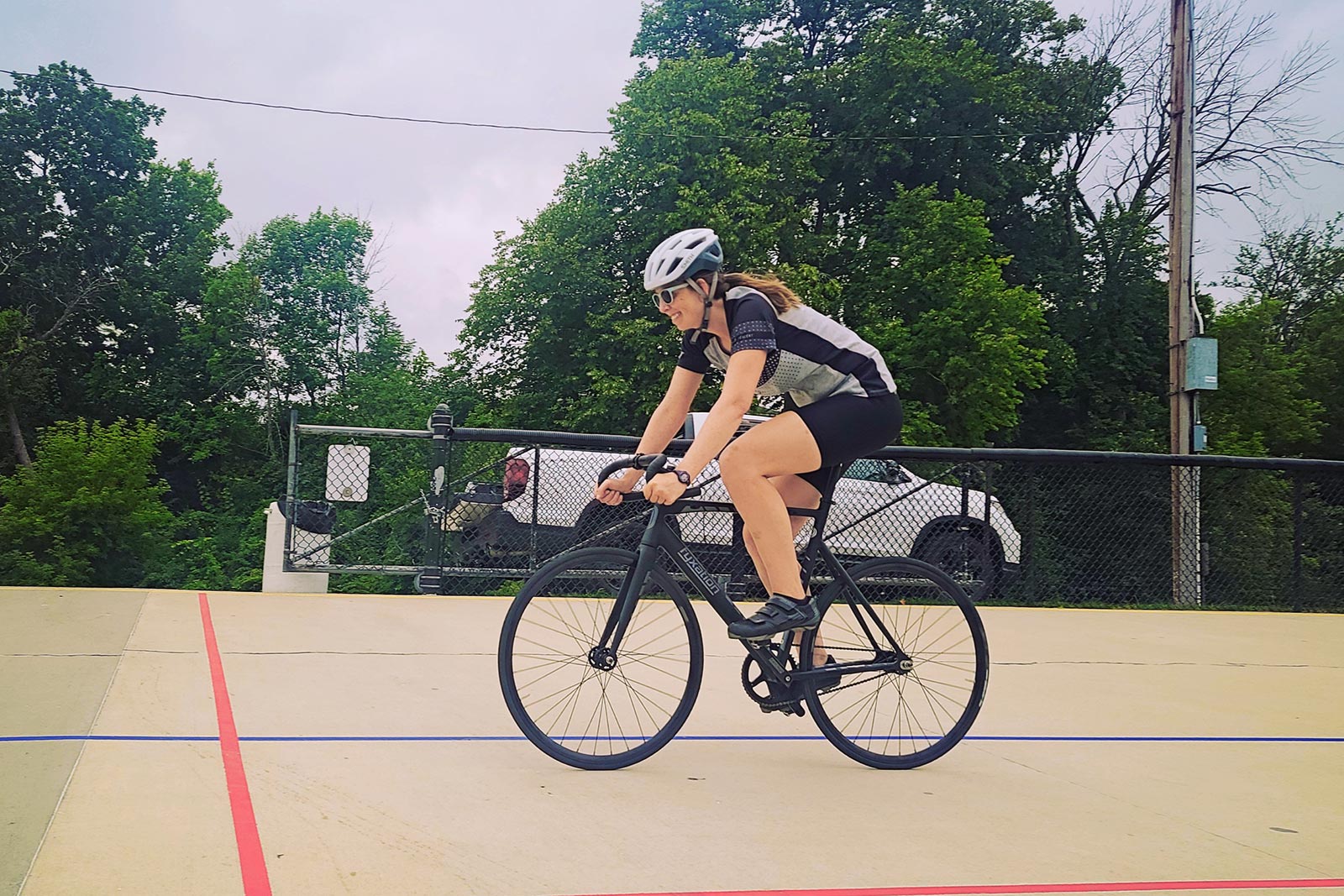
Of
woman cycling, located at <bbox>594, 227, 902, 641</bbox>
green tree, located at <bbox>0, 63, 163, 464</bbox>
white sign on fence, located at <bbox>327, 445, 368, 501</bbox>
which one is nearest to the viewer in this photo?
woman cycling, located at <bbox>594, 227, 902, 641</bbox>

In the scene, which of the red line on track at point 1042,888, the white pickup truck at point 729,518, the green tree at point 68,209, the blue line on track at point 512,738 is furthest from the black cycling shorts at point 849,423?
the green tree at point 68,209

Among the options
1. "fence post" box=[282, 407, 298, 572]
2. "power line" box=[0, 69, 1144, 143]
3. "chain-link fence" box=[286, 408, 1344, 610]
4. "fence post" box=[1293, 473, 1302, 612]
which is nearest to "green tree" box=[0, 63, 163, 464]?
"power line" box=[0, 69, 1144, 143]

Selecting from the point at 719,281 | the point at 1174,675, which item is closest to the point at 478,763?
the point at 719,281

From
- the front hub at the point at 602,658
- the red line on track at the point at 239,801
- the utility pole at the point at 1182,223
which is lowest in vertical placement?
the red line on track at the point at 239,801

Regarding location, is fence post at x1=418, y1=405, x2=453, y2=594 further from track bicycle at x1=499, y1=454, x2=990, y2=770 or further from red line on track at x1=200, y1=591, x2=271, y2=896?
track bicycle at x1=499, y1=454, x2=990, y2=770

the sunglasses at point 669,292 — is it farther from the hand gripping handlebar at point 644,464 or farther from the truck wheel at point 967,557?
the truck wheel at point 967,557

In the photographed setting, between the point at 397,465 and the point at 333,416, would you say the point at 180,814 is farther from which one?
the point at 333,416

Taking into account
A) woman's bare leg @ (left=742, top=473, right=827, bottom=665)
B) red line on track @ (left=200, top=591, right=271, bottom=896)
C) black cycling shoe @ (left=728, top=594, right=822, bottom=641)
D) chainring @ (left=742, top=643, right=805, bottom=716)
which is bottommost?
red line on track @ (left=200, top=591, right=271, bottom=896)

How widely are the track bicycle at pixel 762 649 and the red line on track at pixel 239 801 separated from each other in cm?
76

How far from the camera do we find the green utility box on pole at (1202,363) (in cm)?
1359

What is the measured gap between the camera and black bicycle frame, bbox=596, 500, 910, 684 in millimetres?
3232

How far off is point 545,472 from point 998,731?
526 centimetres

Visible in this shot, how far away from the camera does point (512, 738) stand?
363 cm

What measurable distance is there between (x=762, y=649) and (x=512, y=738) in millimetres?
932
